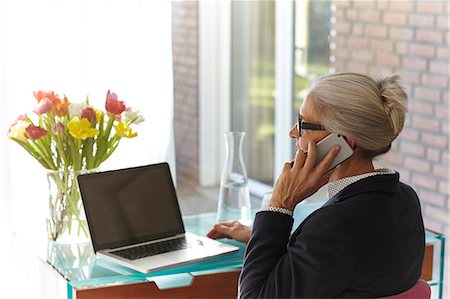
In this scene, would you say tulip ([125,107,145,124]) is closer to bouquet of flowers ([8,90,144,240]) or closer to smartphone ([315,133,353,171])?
bouquet of flowers ([8,90,144,240])

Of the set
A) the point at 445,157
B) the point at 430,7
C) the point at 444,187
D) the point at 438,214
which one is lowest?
the point at 438,214

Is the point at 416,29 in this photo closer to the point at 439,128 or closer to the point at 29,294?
the point at 439,128

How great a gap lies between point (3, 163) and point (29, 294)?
484 mm

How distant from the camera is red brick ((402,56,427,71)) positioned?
14.1 feet

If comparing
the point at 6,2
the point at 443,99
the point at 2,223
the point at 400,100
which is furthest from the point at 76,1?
the point at 443,99

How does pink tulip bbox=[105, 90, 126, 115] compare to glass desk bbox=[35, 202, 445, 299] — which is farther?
pink tulip bbox=[105, 90, 126, 115]

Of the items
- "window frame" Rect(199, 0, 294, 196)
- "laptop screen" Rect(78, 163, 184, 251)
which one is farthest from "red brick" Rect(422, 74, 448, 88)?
"laptop screen" Rect(78, 163, 184, 251)

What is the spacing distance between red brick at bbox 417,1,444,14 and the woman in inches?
84.6

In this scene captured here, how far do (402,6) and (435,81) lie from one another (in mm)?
436

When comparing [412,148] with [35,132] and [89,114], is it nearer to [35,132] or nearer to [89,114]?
[89,114]

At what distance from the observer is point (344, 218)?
1987 mm

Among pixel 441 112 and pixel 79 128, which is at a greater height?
pixel 79 128

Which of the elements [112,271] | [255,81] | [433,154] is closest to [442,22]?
[433,154]

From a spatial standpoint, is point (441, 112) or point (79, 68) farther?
point (441, 112)
